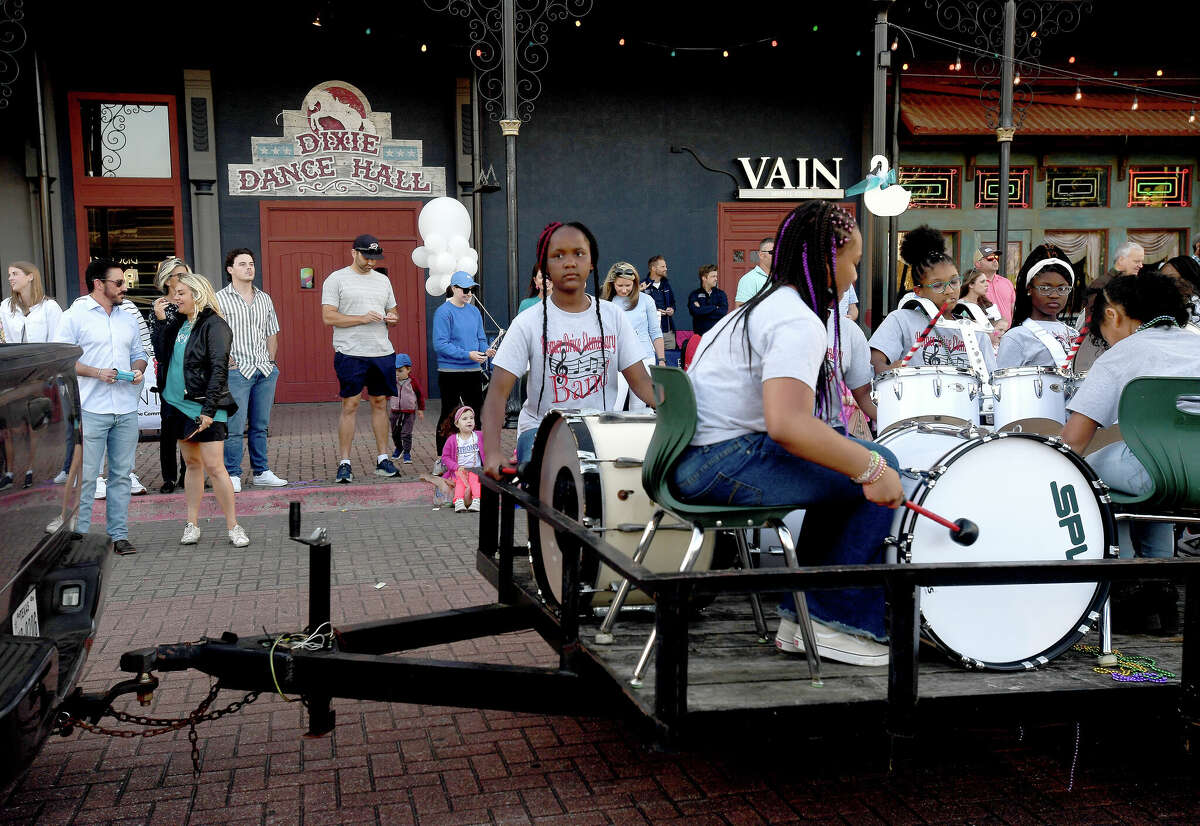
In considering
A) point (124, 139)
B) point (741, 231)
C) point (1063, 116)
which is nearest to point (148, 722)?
point (124, 139)

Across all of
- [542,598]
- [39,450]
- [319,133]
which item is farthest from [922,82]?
[39,450]

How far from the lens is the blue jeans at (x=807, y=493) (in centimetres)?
337

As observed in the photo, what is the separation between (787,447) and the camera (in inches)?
125

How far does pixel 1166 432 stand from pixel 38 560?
12.5ft

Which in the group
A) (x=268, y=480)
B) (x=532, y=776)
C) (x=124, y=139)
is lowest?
(x=532, y=776)

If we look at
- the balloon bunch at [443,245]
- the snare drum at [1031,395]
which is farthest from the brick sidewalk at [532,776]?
the balloon bunch at [443,245]

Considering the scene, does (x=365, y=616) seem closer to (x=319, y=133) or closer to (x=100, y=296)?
(x=100, y=296)

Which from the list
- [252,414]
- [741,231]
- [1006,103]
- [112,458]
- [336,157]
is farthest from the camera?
[741,231]

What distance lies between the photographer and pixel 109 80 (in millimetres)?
14594

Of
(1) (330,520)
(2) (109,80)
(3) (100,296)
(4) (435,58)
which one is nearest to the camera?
(3) (100,296)

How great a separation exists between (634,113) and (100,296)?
10632 mm

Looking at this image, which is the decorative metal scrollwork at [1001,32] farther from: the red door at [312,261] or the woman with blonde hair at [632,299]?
the red door at [312,261]

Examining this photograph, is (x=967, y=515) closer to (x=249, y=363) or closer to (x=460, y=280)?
(x=249, y=363)

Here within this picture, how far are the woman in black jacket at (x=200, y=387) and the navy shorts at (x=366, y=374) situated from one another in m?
2.41
